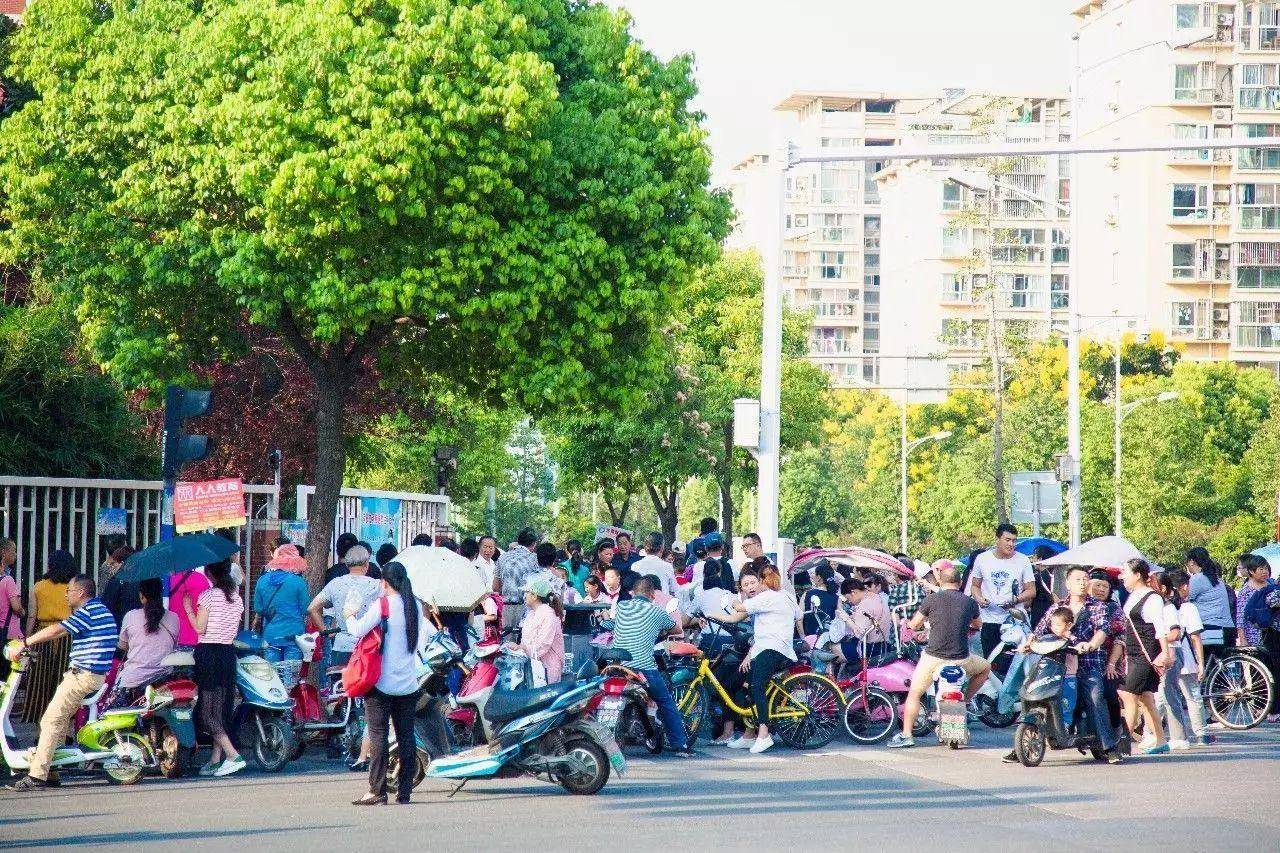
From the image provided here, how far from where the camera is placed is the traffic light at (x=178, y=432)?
16.4 meters

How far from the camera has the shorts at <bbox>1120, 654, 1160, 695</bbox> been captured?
1634cm

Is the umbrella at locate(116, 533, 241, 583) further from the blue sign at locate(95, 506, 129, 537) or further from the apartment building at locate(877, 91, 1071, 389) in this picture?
the apartment building at locate(877, 91, 1071, 389)

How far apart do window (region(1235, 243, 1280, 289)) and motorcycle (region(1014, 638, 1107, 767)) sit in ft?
258

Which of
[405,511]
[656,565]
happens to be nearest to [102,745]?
[656,565]

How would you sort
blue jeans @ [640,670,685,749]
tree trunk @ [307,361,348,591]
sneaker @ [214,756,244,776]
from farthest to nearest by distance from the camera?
tree trunk @ [307,361,348,591] → blue jeans @ [640,670,685,749] → sneaker @ [214,756,244,776]

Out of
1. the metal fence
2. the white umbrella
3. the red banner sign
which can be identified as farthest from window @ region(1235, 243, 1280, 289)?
the red banner sign

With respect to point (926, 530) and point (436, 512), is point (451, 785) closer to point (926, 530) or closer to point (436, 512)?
point (436, 512)

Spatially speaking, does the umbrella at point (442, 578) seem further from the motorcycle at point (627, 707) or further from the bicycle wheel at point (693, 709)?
the bicycle wheel at point (693, 709)

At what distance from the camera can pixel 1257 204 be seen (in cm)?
8931

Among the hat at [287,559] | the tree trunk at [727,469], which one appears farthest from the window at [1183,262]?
the hat at [287,559]

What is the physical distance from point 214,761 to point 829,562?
11624mm

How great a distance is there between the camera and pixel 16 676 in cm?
1419

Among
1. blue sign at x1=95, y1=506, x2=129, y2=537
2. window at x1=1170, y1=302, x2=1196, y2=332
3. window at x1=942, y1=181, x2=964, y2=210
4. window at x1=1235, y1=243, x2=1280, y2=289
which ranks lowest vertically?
blue sign at x1=95, y1=506, x2=129, y2=537

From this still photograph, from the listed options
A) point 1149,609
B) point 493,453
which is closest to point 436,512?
point 1149,609
